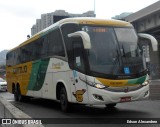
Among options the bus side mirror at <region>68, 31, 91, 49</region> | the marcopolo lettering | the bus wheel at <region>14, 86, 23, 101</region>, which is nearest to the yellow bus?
the bus side mirror at <region>68, 31, 91, 49</region>

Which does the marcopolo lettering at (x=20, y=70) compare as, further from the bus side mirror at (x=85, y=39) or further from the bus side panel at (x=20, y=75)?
the bus side mirror at (x=85, y=39)

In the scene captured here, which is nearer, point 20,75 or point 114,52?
point 114,52

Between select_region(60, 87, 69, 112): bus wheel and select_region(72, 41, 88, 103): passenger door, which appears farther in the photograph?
select_region(60, 87, 69, 112): bus wheel

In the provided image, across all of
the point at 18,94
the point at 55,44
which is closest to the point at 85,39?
the point at 55,44

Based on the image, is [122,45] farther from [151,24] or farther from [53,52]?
[151,24]

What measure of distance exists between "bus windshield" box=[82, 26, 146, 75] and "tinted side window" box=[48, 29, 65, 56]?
1429 millimetres

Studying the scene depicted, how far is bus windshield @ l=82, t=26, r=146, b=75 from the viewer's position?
11.3 m

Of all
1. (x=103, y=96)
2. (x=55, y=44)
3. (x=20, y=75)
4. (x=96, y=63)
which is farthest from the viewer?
(x=20, y=75)

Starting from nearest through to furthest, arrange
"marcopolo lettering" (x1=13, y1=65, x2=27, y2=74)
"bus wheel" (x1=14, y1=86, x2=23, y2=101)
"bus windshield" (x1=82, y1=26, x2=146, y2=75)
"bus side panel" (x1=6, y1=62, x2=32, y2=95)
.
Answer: "bus windshield" (x1=82, y1=26, x2=146, y2=75) < "bus side panel" (x1=6, y1=62, x2=32, y2=95) < "marcopolo lettering" (x1=13, y1=65, x2=27, y2=74) < "bus wheel" (x1=14, y1=86, x2=23, y2=101)

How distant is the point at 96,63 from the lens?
1133 centimetres

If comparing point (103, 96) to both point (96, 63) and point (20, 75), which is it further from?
point (20, 75)

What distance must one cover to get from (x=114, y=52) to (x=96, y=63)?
70 cm

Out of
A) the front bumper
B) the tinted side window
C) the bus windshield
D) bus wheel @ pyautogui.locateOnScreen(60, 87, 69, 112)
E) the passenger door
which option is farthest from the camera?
the tinted side window

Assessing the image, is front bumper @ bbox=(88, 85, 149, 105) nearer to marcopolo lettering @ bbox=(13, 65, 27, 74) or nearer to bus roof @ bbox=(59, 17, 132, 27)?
bus roof @ bbox=(59, 17, 132, 27)
